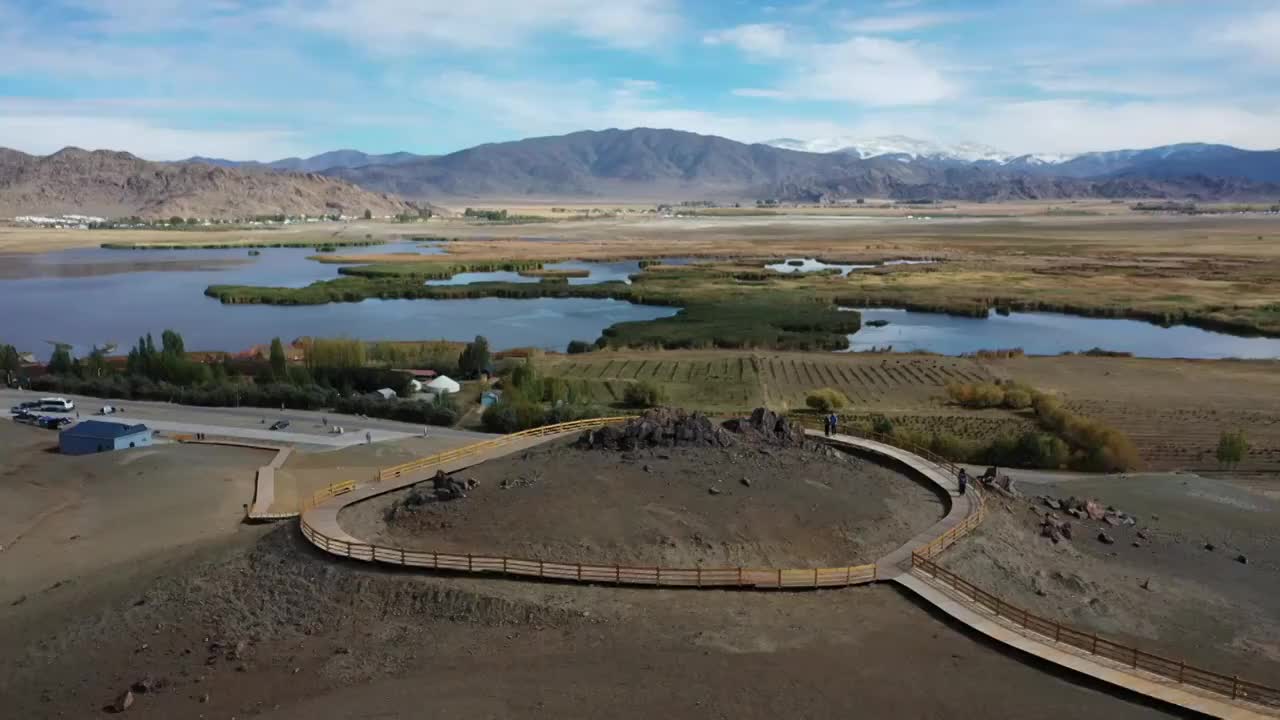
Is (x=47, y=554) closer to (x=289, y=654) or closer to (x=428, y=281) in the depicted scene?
(x=289, y=654)

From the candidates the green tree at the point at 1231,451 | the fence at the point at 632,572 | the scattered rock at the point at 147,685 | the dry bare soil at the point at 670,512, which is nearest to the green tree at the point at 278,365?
the dry bare soil at the point at 670,512

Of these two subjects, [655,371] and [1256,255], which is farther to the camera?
[1256,255]

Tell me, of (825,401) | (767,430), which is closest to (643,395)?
(825,401)

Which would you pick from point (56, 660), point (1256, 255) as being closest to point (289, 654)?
point (56, 660)

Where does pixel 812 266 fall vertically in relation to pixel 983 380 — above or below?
above

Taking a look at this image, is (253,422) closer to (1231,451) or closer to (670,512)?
(670,512)

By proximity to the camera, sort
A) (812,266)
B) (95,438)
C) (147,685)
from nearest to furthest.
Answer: (147,685) → (95,438) → (812,266)

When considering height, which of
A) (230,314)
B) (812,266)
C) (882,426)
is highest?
(812,266)
